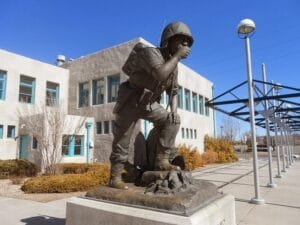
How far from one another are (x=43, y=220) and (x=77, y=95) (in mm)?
16527

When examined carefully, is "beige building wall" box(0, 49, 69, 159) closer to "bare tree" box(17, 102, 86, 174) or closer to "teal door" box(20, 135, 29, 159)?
"teal door" box(20, 135, 29, 159)

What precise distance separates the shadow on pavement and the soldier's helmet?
4.05m

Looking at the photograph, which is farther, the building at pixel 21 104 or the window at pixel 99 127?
the window at pixel 99 127

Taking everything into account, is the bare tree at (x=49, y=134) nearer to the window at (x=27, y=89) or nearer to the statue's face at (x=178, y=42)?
the window at (x=27, y=89)

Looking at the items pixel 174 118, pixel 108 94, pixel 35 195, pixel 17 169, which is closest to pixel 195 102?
pixel 108 94

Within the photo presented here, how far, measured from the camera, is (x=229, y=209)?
3.78m

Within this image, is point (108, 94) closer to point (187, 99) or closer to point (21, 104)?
point (21, 104)

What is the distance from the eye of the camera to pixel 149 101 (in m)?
3.88

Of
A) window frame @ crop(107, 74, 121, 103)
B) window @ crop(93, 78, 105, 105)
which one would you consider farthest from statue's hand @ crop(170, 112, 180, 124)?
window @ crop(93, 78, 105, 105)

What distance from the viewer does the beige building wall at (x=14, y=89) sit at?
17.3 m

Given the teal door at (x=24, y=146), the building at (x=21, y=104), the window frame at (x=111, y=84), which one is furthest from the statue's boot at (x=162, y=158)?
the teal door at (x=24, y=146)

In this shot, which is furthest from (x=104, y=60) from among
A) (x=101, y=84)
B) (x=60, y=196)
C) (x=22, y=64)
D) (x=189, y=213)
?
(x=189, y=213)

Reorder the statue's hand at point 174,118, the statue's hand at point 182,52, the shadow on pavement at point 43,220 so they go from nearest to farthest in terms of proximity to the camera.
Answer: the statue's hand at point 182,52, the statue's hand at point 174,118, the shadow on pavement at point 43,220

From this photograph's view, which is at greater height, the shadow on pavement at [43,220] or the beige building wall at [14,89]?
the beige building wall at [14,89]
